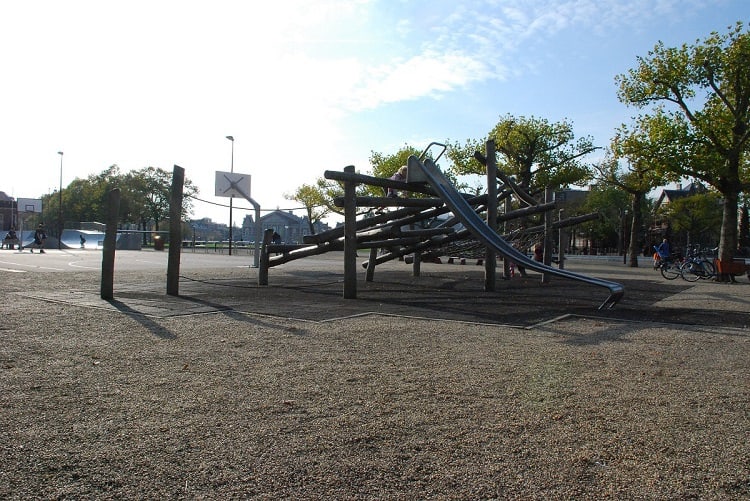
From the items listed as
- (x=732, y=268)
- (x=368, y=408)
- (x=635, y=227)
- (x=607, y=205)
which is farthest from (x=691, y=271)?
(x=607, y=205)

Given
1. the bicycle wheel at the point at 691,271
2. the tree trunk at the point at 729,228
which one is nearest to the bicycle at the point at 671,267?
the bicycle wheel at the point at 691,271

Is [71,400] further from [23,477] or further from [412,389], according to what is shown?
[412,389]

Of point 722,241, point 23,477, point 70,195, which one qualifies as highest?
point 70,195

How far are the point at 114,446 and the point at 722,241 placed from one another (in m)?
20.9

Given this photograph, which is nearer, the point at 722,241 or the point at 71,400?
the point at 71,400

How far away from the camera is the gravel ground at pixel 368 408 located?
2.46 m

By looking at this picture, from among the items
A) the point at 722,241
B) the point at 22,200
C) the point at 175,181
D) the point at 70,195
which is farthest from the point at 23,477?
the point at 70,195

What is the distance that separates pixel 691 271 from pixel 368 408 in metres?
17.2

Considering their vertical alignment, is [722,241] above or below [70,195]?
below

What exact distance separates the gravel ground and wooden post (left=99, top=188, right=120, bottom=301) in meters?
1.95

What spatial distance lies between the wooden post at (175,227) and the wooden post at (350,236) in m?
2.72

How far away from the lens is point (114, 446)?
277 cm

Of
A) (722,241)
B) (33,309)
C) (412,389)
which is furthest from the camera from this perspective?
(722,241)

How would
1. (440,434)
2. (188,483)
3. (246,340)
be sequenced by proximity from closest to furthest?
(188,483) → (440,434) → (246,340)
